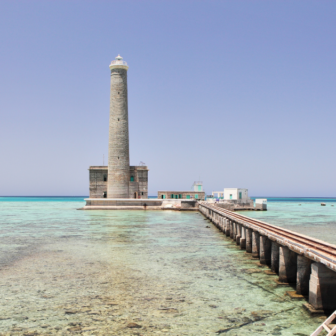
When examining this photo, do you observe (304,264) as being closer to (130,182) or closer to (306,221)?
(306,221)

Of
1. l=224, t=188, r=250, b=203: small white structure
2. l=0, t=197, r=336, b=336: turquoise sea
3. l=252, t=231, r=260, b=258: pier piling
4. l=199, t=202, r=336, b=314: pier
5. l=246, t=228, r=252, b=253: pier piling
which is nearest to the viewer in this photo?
l=0, t=197, r=336, b=336: turquoise sea

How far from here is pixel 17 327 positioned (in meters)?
8.58

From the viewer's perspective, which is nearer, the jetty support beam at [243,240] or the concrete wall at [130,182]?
the jetty support beam at [243,240]

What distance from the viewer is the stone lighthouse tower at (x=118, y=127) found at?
52062 millimetres

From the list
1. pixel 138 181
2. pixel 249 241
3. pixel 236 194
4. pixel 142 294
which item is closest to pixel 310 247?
pixel 142 294

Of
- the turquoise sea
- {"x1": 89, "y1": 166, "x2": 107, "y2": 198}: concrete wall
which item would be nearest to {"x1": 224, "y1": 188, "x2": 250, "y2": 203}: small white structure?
{"x1": 89, "y1": 166, "x2": 107, "y2": 198}: concrete wall

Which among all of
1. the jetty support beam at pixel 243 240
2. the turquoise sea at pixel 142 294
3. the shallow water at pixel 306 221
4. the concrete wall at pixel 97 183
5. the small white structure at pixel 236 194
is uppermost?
the concrete wall at pixel 97 183

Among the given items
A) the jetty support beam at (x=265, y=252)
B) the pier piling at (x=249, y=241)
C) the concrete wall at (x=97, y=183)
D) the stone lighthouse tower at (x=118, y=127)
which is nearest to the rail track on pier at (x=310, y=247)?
the jetty support beam at (x=265, y=252)

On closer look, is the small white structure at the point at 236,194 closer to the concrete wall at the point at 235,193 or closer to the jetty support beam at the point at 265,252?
the concrete wall at the point at 235,193

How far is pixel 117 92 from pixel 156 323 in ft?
150

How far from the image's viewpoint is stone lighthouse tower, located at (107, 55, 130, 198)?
171 ft

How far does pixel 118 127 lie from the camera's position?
52094 millimetres

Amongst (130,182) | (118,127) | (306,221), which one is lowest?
(306,221)

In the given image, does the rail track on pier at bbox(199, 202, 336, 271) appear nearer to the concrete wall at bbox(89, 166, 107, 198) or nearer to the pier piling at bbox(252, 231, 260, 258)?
the pier piling at bbox(252, 231, 260, 258)
